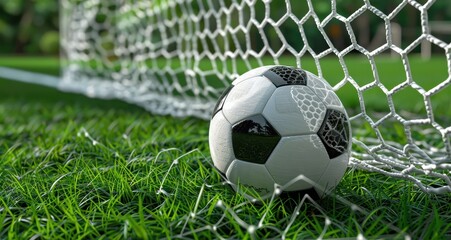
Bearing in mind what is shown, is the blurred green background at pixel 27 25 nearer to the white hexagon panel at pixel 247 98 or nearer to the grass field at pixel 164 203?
the grass field at pixel 164 203

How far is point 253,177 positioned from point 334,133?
0.31 m

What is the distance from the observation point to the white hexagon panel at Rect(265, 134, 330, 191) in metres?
1.88

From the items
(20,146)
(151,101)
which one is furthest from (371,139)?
(151,101)

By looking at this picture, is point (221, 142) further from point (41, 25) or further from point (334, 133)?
point (41, 25)

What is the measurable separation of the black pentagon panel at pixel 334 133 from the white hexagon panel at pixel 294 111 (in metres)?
0.02

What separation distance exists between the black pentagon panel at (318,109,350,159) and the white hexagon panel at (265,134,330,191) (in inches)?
1.4

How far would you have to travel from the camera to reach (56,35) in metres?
21.8

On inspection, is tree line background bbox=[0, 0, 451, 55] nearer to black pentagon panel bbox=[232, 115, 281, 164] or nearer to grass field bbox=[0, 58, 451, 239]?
grass field bbox=[0, 58, 451, 239]

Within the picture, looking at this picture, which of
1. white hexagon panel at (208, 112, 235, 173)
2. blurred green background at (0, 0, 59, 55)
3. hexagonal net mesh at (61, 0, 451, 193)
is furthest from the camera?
blurred green background at (0, 0, 59, 55)

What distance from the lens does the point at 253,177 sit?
192 centimetres

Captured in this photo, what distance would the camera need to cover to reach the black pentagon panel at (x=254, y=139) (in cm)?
190

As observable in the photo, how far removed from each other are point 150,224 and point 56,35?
21.3 m

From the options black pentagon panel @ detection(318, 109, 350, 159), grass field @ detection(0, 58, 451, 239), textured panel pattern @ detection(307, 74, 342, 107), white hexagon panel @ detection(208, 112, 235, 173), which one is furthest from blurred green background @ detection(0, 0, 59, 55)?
black pentagon panel @ detection(318, 109, 350, 159)

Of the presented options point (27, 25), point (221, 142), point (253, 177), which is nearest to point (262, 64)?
point (221, 142)
